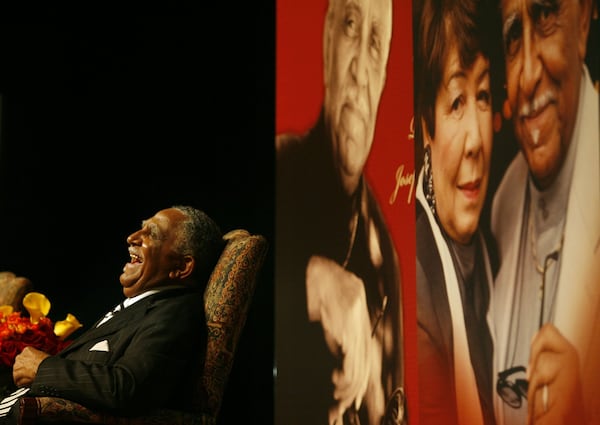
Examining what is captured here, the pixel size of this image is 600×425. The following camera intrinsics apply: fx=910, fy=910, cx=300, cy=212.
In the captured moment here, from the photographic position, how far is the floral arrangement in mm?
2941

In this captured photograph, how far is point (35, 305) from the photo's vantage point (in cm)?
318

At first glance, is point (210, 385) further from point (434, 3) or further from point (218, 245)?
point (434, 3)

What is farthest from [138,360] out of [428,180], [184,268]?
[428,180]

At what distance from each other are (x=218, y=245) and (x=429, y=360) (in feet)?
3.85

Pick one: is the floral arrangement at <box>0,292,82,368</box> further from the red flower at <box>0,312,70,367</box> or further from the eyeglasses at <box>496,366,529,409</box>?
the eyeglasses at <box>496,366,529,409</box>

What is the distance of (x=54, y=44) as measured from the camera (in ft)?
15.4

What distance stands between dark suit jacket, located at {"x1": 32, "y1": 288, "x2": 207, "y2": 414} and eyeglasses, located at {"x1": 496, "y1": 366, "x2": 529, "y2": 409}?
1.18 meters

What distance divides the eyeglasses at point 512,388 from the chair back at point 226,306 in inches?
45.7

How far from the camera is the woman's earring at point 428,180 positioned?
7.00 ft

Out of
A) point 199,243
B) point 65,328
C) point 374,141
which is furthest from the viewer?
point 65,328

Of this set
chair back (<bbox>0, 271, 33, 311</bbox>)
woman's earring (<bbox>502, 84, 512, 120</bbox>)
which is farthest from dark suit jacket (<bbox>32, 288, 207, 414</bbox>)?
woman's earring (<bbox>502, 84, 512, 120</bbox>)

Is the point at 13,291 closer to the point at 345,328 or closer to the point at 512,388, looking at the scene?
the point at 345,328

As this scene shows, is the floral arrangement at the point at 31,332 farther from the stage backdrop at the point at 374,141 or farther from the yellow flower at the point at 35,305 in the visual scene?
the stage backdrop at the point at 374,141

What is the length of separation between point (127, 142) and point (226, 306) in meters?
1.81
